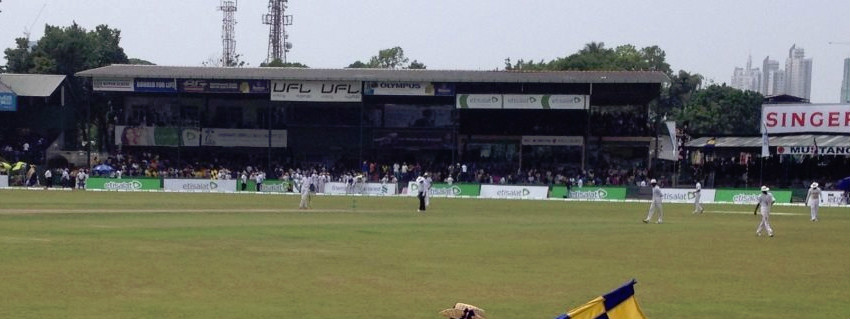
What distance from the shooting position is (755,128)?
122 metres

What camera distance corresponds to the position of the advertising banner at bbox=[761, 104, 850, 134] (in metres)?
73.0

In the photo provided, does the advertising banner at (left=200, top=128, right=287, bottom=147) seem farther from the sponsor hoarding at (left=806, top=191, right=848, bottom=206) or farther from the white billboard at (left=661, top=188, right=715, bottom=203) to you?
the sponsor hoarding at (left=806, top=191, right=848, bottom=206)

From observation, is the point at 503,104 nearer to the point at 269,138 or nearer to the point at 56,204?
the point at 269,138

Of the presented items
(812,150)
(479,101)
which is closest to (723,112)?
(812,150)

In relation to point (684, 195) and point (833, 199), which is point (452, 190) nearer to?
point (684, 195)

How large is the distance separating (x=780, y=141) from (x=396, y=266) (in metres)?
56.3

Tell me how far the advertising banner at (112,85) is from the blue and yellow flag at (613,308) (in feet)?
230

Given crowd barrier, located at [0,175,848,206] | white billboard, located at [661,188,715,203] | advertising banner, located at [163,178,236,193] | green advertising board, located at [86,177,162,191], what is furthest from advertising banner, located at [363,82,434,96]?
white billboard, located at [661,188,715,203]

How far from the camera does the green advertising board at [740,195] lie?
63438 millimetres

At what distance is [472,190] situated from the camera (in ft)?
226

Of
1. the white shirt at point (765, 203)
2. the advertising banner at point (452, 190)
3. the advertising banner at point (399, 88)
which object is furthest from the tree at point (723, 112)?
the white shirt at point (765, 203)

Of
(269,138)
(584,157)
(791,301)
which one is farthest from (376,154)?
(791,301)

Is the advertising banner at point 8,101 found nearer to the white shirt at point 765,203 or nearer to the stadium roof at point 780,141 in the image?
the stadium roof at point 780,141

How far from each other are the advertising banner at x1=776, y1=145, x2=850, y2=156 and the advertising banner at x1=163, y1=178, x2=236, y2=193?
1355 inches
